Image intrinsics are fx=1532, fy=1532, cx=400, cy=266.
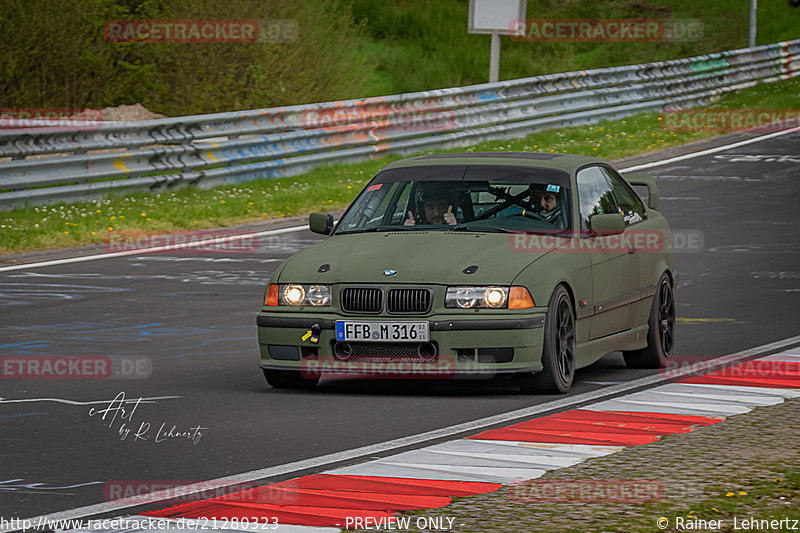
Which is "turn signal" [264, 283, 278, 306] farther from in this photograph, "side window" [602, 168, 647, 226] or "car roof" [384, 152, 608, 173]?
"side window" [602, 168, 647, 226]

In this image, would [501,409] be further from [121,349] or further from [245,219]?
[245,219]

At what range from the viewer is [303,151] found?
2336 cm

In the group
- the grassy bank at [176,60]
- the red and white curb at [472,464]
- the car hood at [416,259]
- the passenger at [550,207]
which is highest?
the grassy bank at [176,60]

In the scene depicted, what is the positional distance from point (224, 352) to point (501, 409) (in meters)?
3.13

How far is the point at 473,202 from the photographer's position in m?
10.2

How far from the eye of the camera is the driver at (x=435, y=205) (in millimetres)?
10164

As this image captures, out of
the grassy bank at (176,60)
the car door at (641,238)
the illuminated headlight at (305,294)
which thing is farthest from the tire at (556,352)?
the grassy bank at (176,60)

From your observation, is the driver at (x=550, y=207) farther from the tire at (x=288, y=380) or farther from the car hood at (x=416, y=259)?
the tire at (x=288, y=380)

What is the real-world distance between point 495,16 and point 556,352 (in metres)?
21.6

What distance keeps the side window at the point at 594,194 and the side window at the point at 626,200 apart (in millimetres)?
111

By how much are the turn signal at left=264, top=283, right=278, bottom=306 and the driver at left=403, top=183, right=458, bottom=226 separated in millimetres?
1117

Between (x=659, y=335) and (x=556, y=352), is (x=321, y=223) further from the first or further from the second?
(x=659, y=335)
